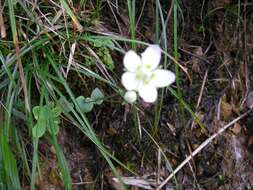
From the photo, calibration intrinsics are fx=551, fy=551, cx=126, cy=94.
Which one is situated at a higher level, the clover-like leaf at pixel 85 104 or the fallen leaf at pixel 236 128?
the clover-like leaf at pixel 85 104

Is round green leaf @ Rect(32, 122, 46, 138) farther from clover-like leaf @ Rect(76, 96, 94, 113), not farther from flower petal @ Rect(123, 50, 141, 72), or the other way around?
flower petal @ Rect(123, 50, 141, 72)

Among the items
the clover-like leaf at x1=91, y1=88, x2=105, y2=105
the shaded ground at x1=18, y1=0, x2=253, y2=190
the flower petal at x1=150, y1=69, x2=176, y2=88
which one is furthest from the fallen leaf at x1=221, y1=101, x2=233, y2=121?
the flower petal at x1=150, y1=69, x2=176, y2=88

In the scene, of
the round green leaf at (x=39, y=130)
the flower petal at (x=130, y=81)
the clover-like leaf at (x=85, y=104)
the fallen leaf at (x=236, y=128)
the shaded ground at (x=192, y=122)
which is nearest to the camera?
the flower petal at (x=130, y=81)

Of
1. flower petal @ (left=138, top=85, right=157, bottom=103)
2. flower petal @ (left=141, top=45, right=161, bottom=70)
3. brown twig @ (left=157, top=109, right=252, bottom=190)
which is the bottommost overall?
brown twig @ (left=157, top=109, right=252, bottom=190)

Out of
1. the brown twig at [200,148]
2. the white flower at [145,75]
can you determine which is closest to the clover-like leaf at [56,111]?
the white flower at [145,75]

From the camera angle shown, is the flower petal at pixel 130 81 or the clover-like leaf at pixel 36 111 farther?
the clover-like leaf at pixel 36 111

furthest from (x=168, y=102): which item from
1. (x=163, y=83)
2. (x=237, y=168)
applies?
(x=163, y=83)

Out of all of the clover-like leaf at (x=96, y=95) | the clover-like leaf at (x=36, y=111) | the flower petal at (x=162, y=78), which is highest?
the flower petal at (x=162, y=78)

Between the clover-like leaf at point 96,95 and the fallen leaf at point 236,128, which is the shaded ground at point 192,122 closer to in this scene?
the fallen leaf at point 236,128
